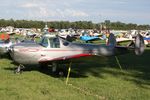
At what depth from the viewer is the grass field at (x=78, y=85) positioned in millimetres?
9227

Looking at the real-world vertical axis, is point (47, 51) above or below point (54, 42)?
below

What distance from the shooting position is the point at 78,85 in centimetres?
1099

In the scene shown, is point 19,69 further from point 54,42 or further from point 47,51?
point 54,42

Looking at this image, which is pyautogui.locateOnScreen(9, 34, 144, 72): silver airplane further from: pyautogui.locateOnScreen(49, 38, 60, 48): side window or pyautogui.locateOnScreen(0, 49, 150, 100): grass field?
pyautogui.locateOnScreen(0, 49, 150, 100): grass field

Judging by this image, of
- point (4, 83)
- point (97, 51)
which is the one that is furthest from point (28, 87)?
point (97, 51)

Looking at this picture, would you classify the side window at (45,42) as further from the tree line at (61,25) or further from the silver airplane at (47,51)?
the tree line at (61,25)

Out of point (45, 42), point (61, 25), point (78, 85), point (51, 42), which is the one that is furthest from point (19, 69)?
point (61, 25)

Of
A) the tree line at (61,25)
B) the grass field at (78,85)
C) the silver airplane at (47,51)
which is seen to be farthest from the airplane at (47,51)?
the tree line at (61,25)

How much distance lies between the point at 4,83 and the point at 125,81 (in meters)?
4.62

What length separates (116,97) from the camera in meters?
9.17

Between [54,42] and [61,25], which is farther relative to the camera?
[61,25]

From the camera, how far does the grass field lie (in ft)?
30.3

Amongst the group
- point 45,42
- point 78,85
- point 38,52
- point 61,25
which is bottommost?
point 61,25

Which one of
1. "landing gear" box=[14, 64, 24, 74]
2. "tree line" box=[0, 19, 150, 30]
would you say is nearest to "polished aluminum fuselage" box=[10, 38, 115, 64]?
"landing gear" box=[14, 64, 24, 74]
